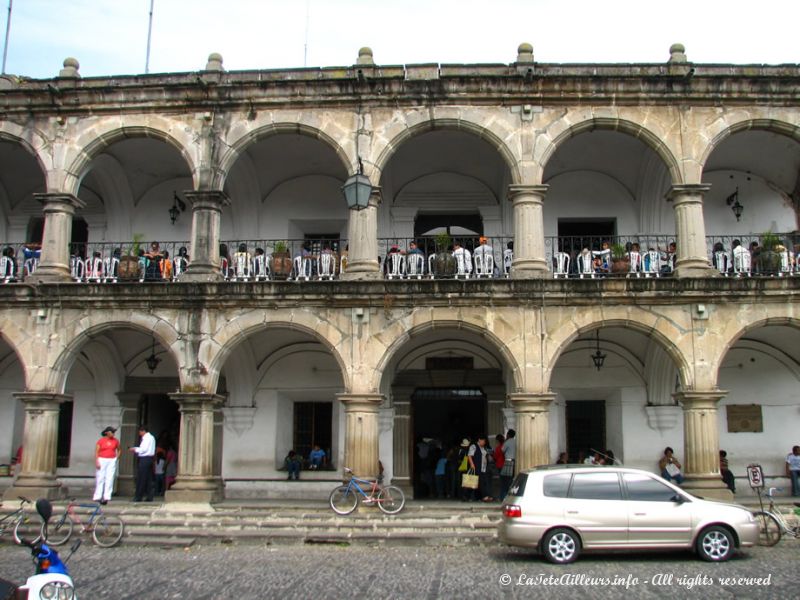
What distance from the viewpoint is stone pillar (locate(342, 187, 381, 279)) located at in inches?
595

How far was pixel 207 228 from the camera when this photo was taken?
51.1ft

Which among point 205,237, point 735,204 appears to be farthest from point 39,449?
point 735,204

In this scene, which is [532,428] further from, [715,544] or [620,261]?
[715,544]

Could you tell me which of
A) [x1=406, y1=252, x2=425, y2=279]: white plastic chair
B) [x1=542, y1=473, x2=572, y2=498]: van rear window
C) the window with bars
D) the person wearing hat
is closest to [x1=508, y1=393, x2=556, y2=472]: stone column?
[x1=406, y1=252, x2=425, y2=279]: white plastic chair

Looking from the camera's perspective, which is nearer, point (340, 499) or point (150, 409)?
point (340, 499)

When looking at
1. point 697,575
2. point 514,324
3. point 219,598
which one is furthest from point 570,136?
point 219,598

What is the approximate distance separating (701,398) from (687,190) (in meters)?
4.03

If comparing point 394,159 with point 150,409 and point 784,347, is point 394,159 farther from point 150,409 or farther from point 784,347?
point 784,347

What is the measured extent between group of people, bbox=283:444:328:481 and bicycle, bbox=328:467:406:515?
11.5 ft

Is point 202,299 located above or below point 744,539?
above

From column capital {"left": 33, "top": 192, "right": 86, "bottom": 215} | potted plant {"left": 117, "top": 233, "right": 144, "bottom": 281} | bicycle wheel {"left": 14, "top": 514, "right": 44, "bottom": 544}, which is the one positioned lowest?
bicycle wheel {"left": 14, "top": 514, "right": 44, "bottom": 544}

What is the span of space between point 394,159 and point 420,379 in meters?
5.17

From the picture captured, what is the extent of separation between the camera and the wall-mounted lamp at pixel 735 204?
17875 millimetres

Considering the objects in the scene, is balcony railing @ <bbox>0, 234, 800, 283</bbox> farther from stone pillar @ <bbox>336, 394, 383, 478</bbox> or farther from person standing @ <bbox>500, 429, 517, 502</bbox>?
person standing @ <bbox>500, 429, 517, 502</bbox>
